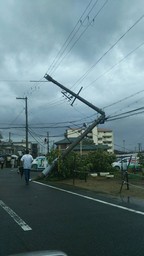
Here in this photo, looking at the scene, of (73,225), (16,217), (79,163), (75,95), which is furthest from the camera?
(75,95)

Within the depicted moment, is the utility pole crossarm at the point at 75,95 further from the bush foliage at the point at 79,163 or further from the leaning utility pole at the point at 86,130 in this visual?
the bush foliage at the point at 79,163

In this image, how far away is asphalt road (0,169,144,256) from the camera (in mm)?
7617

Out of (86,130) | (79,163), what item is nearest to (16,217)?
(79,163)

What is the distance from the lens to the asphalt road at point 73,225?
762cm

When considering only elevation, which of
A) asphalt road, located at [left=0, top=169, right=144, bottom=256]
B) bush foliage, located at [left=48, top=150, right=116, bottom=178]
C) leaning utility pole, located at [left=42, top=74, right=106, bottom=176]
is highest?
leaning utility pole, located at [left=42, top=74, right=106, bottom=176]

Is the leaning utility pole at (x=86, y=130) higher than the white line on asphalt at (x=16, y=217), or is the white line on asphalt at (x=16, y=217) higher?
the leaning utility pole at (x=86, y=130)

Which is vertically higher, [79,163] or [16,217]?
[79,163]

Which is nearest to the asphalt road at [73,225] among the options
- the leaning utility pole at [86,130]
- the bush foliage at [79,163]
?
the bush foliage at [79,163]

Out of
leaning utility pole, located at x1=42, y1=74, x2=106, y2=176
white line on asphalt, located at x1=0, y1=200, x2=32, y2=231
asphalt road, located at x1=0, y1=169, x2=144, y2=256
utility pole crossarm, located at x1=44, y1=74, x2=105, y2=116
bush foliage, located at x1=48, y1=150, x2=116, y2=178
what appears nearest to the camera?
asphalt road, located at x1=0, y1=169, x2=144, y2=256

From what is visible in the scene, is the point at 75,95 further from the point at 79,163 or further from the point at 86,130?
the point at 79,163

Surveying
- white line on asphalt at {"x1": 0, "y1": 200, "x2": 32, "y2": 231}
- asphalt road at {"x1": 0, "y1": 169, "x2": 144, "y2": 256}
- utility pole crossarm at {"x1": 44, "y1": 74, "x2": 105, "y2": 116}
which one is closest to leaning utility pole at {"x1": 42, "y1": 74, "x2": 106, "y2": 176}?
utility pole crossarm at {"x1": 44, "y1": 74, "x2": 105, "y2": 116}

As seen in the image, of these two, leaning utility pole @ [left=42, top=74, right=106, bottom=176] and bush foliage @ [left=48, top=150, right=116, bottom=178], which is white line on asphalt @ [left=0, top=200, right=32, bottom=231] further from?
leaning utility pole @ [left=42, top=74, right=106, bottom=176]

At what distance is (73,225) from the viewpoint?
980 cm

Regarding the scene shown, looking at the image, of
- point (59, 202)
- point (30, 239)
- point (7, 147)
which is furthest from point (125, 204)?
point (7, 147)
